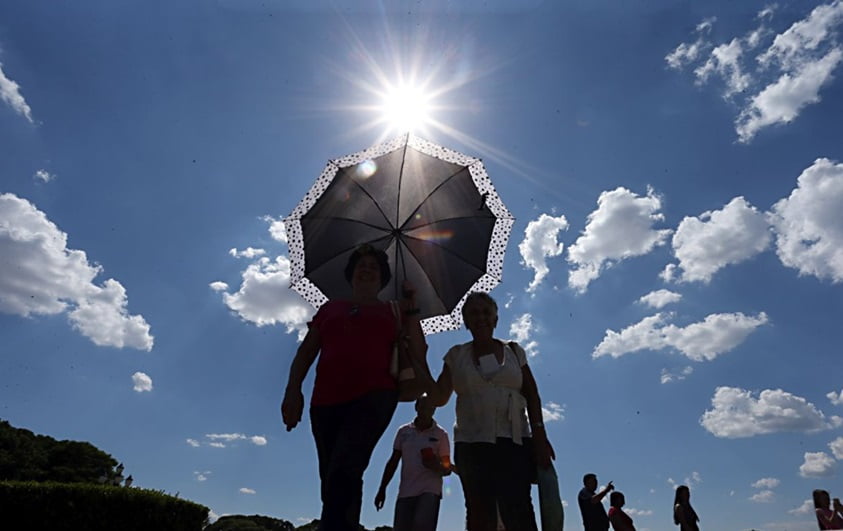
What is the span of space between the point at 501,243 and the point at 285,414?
2.81 m

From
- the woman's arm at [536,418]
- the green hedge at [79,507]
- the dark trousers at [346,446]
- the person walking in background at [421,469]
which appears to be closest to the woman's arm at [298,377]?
the dark trousers at [346,446]

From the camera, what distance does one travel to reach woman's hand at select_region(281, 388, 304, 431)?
352 centimetres

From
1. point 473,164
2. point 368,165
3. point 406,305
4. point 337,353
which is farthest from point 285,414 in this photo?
point 473,164

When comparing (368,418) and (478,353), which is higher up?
(478,353)

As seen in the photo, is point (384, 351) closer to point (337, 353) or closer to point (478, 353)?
point (337, 353)

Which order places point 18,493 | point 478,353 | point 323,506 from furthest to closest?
point 18,493, point 478,353, point 323,506

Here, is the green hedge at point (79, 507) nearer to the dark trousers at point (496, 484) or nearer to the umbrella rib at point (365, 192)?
the umbrella rib at point (365, 192)

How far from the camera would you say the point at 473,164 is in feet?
18.5

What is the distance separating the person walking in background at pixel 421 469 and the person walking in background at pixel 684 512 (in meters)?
6.50

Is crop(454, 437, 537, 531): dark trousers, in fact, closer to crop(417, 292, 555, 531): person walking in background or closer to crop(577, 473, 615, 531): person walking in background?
crop(417, 292, 555, 531): person walking in background

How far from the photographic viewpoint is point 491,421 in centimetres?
375

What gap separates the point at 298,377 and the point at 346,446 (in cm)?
75

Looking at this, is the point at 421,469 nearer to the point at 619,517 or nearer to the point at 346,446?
the point at 346,446

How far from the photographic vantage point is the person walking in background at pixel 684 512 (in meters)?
10.1
